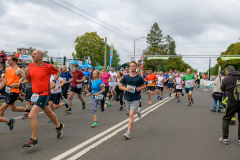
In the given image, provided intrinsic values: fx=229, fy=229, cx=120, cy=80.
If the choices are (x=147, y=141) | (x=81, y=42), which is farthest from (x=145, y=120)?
(x=81, y=42)

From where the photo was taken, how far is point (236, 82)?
5027 millimetres

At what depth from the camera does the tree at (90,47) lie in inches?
2218

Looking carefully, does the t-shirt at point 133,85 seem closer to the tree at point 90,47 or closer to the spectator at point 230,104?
the spectator at point 230,104

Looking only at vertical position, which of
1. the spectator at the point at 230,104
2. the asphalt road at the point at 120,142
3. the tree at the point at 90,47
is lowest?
the asphalt road at the point at 120,142

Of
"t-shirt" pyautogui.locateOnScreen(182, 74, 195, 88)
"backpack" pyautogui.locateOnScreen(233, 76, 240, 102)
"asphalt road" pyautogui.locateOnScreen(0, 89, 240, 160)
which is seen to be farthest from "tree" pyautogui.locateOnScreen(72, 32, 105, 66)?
"backpack" pyautogui.locateOnScreen(233, 76, 240, 102)

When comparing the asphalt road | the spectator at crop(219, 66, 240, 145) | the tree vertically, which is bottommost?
the asphalt road

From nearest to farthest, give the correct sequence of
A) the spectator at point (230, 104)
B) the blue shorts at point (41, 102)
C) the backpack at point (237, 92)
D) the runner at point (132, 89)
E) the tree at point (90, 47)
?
the blue shorts at point (41, 102) < the backpack at point (237, 92) < the spectator at point (230, 104) < the runner at point (132, 89) < the tree at point (90, 47)

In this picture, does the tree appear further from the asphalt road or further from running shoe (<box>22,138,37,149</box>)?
running shoe (<box>22,138,37,149</box>)

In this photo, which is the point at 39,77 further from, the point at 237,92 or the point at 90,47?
the point at 90,47

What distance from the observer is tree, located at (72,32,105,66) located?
56.3 meters

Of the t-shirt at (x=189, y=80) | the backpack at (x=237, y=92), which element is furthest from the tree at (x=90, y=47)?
the backpack at (x=237, y=92)

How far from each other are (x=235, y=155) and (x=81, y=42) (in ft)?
180

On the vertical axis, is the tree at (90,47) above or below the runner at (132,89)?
above

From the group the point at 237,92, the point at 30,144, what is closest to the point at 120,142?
the point at 30,144
